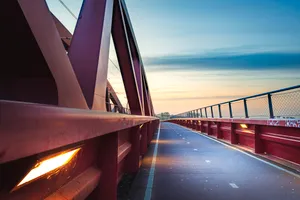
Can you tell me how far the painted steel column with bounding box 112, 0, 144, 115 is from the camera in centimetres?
637

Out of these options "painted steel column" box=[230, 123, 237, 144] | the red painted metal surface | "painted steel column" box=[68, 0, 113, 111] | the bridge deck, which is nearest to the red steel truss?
"painted steel column" box=[68, 0, 113, 111]

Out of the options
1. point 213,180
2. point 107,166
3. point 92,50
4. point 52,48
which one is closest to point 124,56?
point 213,180

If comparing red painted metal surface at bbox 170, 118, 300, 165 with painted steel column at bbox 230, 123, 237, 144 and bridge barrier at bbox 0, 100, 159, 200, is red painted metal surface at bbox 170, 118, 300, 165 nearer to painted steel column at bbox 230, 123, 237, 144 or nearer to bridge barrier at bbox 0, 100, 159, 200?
painted steel column at bbox 230, 123, 237, 144

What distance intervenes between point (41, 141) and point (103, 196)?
2.20 metres

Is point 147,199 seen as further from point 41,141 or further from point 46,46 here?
point 41,141

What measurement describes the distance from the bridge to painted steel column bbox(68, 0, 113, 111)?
0.04ft

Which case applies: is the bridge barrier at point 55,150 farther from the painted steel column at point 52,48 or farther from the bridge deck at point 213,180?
the bridge deck at point 213,180

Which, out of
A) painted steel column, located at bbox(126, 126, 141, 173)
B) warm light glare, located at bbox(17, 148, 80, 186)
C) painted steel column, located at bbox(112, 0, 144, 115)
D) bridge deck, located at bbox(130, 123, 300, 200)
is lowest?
bridge deck, located at bbox(130, 123, 300, 200)

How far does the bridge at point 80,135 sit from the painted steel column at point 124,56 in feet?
0.10

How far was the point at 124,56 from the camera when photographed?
7.35 meters

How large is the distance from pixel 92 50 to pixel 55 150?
1.75 m

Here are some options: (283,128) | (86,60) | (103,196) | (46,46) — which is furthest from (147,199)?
(283,128)

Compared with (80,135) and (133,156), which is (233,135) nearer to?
(133,156)

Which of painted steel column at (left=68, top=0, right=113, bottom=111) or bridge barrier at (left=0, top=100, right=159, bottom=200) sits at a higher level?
painted steel column at (left=68, top=0, right=113, bottom=111)
